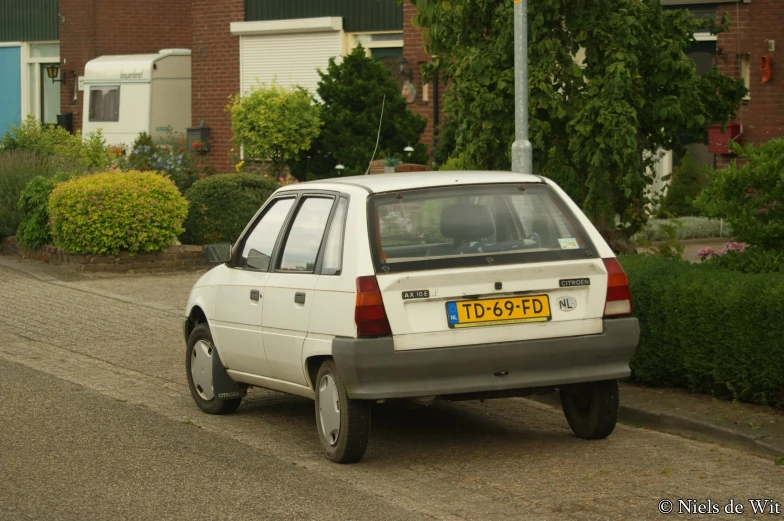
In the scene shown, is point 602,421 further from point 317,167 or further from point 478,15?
point 317,167

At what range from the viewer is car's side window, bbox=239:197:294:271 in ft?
28.9

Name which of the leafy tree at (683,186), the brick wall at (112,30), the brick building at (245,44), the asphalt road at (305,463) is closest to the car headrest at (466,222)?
the asphalt road at (305,463)

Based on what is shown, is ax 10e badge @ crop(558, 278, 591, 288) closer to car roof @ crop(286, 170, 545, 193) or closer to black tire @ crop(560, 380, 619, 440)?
black tire @ crop(560, 380, 619, 440)

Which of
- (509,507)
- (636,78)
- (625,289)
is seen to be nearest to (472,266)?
(625,289)

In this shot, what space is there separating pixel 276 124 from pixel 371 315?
19.1 metres

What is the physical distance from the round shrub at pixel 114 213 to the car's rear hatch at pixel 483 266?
10899mm

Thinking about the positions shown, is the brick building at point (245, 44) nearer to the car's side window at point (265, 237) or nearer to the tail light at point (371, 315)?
the car's side window at point (265, 237)

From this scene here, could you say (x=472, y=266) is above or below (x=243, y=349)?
above

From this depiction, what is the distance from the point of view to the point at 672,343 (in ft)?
29.8

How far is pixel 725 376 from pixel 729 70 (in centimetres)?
1473

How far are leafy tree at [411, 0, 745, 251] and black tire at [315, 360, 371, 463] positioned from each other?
4438 mm

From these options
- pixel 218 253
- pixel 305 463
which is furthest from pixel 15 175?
pixel 305 463

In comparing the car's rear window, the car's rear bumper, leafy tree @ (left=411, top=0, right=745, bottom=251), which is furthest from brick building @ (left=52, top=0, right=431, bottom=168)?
the car's rear bumper

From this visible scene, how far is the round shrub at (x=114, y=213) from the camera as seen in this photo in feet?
59.7
